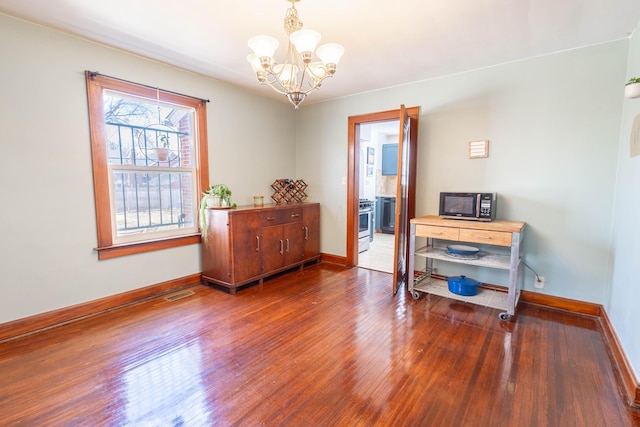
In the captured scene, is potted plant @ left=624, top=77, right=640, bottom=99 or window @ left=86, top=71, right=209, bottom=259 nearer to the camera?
potted plant @ left=624, top=77, right=640, bottom=99

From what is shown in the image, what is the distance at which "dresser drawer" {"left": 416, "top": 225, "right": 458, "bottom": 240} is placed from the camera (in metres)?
2.87

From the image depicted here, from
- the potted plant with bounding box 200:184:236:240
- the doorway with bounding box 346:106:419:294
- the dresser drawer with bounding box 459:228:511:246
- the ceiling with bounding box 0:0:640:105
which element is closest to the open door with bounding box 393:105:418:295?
the doorway with bounding box 346:106:419:294

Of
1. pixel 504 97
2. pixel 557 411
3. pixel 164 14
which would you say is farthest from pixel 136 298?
pixel 504 97

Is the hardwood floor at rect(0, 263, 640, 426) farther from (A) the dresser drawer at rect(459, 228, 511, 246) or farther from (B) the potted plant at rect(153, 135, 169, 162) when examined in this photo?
(B) the potted plant at rect(153, 135, 169, 162)

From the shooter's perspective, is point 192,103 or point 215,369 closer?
point 215,369

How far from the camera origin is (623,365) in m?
1.87

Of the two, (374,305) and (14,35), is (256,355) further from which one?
(14,35)

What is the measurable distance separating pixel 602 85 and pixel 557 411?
2.73 meters

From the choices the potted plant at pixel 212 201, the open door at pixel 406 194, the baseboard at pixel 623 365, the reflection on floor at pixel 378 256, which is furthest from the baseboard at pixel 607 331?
the potted plant at pixel 212 201

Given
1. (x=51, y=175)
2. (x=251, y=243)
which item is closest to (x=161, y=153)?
(x=51, y=175)

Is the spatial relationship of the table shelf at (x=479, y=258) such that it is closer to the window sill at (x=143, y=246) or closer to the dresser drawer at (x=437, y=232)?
the dresser drawer at (x=437, y=232)

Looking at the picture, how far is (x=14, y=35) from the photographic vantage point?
7.27ft

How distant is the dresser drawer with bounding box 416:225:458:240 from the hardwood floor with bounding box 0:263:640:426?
0.72 m

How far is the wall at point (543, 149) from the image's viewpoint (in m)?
2.61
